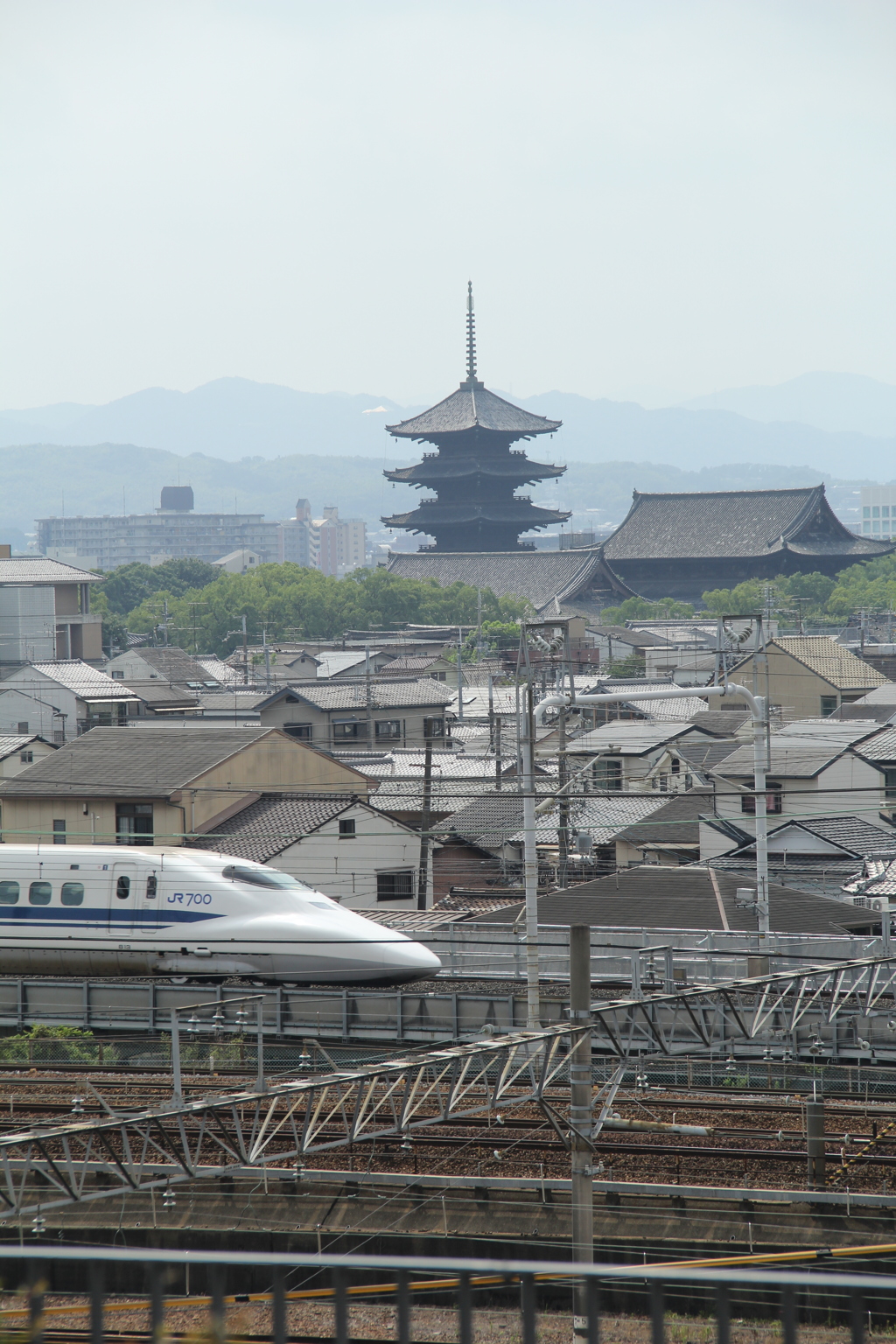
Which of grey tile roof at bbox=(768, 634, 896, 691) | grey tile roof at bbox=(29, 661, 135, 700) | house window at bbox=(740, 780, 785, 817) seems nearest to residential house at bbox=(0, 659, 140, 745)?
grey tile roof at bbox=(29, 661, 135, 700)

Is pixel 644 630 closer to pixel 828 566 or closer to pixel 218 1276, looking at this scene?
pixel 828 566

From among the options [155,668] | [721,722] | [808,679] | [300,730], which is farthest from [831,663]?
[155,668]

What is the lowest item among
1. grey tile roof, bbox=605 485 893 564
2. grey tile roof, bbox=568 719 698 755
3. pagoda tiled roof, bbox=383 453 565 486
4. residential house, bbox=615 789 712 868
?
residential house, bbox=615 789 712 868

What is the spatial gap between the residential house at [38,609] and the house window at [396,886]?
102ft

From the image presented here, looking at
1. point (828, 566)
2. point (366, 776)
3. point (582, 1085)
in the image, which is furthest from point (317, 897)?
point (828, 566)

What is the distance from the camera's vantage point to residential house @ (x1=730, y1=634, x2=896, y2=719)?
3994 cm

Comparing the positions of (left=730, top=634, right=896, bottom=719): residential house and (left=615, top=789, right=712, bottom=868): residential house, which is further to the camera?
(left=730, top=634, right=896, bottom=719): residential house

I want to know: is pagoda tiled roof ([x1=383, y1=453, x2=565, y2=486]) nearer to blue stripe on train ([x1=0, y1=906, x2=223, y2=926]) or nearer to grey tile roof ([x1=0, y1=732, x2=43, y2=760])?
grey tile roof ([x1=0, y1=732, x2=43, y2=760])

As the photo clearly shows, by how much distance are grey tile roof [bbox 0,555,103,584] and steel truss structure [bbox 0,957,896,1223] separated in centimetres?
4155

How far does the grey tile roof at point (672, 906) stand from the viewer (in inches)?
681

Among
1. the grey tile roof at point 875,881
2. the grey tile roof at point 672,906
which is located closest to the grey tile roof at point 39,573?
the grey tile roof at point 672,906

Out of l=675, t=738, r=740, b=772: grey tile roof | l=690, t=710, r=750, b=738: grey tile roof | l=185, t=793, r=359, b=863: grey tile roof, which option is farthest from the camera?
l=690, t=710, r=750, b=738: grey tile roof

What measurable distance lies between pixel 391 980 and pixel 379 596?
206 feet

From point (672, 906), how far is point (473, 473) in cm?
8428
